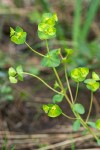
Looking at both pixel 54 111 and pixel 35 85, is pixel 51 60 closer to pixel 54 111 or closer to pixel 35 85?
pixel 54 111

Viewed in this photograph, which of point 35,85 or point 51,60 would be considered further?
point 35,85

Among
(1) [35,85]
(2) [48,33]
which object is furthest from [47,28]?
(1) [35,85]

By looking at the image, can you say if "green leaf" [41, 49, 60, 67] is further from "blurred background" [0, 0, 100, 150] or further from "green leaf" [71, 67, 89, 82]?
"blurred background" [0, 0, 100, 150]

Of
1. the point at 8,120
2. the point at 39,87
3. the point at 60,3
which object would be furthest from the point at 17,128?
the point at 60,3

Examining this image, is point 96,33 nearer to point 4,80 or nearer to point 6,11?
point 6,11

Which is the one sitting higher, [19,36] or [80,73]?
[19,36]

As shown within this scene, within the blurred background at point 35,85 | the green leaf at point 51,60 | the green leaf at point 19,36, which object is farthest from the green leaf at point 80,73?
the blurred background at point 35,85

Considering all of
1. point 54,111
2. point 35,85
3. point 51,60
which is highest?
point 51,60

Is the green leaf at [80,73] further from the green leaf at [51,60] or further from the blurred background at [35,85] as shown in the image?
the blurred background at [35,85]

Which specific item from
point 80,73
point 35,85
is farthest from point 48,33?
point 35,85
